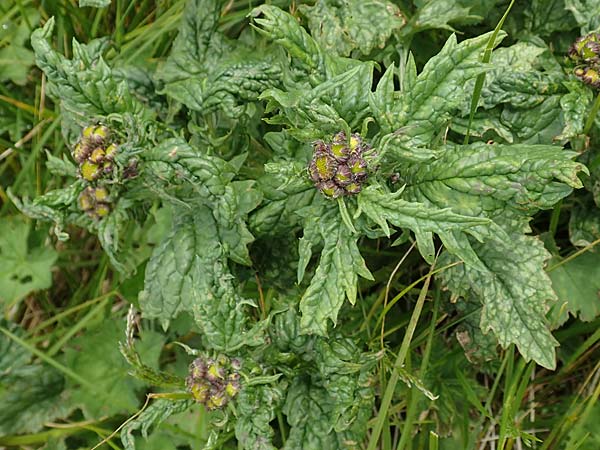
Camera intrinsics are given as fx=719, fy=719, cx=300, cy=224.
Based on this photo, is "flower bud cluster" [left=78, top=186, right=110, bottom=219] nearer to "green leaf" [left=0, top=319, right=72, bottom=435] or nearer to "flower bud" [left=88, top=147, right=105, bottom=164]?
"flower bud" [left=88, top=147, right=105, bottom=164]

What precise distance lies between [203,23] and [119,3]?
80 centimetres

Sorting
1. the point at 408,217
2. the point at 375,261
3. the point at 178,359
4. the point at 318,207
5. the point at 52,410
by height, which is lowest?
the point at 52,410

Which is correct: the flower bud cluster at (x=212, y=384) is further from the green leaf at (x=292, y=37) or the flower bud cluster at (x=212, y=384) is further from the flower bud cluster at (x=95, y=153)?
the green leaf at (x=292, y=37)

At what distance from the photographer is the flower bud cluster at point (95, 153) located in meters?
2.27

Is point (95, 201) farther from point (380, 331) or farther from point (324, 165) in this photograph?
point (380, 331)

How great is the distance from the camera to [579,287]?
2840 mm

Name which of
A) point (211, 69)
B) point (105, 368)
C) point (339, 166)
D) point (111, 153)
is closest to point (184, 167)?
point (111, 153)

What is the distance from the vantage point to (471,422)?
3088mm

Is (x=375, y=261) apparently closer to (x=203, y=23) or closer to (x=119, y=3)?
(x=203, y=23)

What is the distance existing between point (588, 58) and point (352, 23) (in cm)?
86

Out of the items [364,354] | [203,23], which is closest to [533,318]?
[364,354]

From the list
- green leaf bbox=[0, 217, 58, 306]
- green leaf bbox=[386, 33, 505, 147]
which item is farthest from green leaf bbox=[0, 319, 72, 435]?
green leaf bbox=[386, 33, 505, 147]

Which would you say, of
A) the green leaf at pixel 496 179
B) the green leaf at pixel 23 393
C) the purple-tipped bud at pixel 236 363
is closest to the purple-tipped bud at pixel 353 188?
the green leaf at pixel 496 179

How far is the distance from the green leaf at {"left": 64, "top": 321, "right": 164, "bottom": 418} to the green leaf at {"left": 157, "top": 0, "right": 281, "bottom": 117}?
4.16ft
